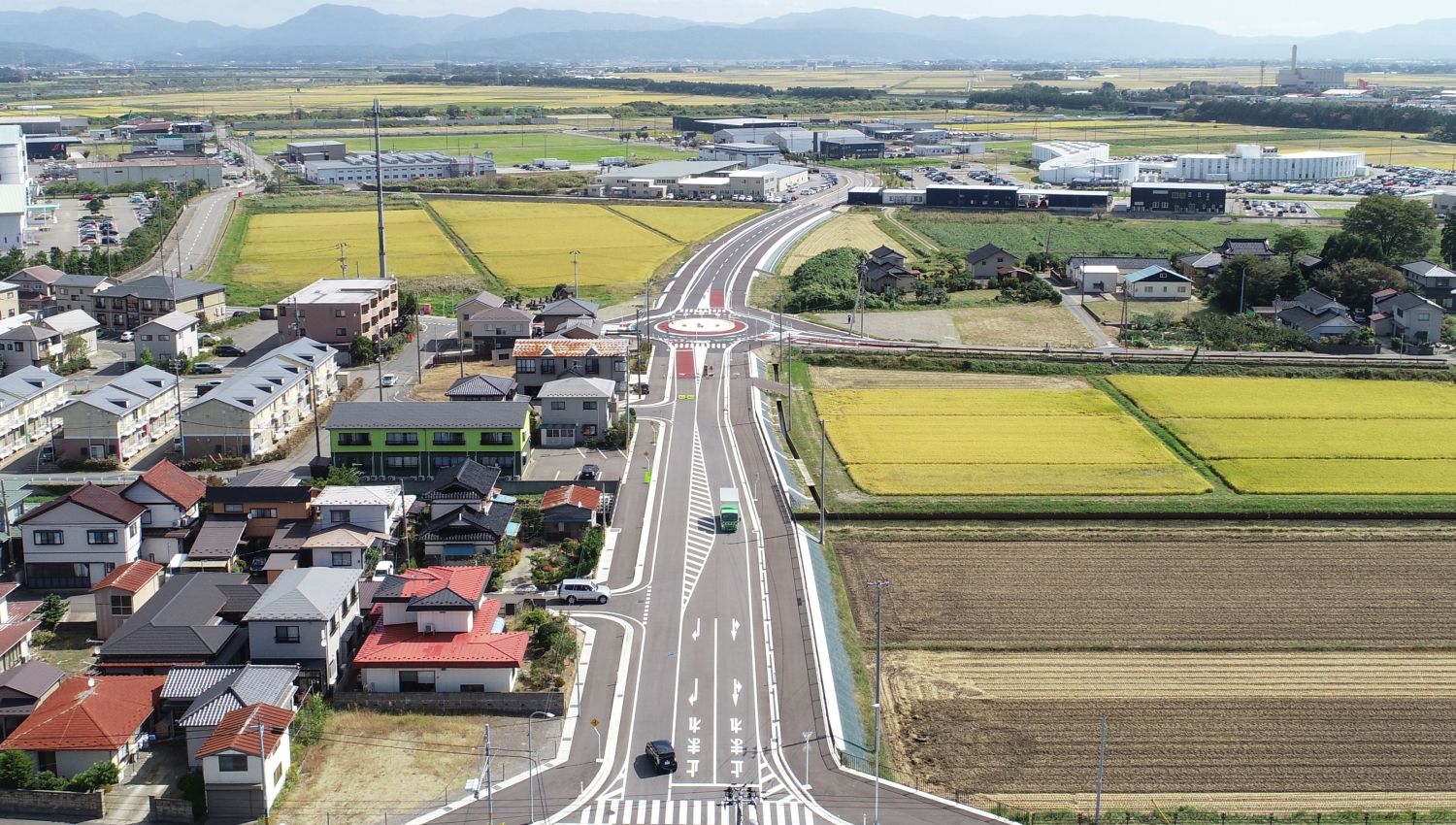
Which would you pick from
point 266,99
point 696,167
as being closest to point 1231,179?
point 696,167

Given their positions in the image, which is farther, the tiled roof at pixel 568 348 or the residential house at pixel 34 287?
the residential house at pixel 34 287

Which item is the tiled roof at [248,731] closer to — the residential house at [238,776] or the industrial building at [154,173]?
the residential house at [238,776]

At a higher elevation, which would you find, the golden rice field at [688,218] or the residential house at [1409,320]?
the golden rice field at [688,218]

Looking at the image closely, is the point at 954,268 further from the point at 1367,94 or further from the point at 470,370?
the point at 1367,94

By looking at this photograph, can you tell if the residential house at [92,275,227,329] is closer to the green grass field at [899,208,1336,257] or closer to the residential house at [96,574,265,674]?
the residential house at [96,574,265,674]

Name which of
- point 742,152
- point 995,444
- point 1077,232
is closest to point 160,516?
point 995,444

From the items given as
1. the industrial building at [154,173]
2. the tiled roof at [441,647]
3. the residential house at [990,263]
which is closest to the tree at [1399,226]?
the residential house at [990,263]
